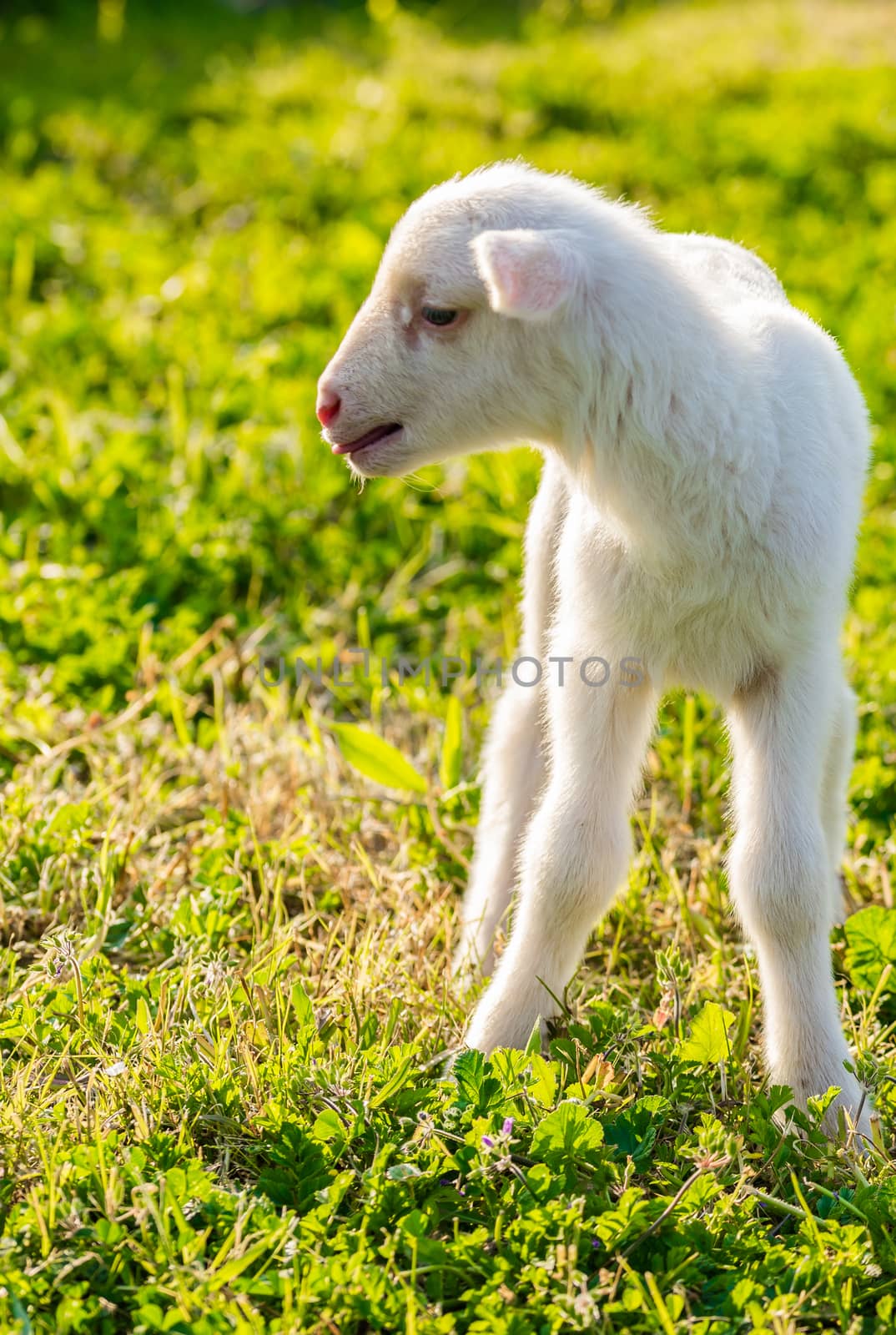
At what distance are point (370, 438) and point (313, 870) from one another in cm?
120

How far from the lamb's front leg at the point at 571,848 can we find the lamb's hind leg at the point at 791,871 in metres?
0.21

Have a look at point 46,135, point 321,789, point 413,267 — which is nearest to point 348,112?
point 46,135

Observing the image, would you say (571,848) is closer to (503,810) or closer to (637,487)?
(503,810)

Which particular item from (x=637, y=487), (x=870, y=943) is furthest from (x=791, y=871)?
(x=637, y=487)

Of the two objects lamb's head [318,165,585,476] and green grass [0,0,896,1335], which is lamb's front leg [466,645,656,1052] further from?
lamb's head [318,165,585,476]

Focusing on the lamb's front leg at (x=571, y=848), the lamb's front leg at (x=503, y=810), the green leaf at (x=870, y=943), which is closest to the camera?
the lamb's front leg at (x=571, y=848)

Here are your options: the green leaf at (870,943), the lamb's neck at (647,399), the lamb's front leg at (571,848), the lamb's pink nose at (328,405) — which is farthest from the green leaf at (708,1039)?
the lamb's pink nose at (328,405)

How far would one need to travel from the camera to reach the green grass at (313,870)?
232 cm

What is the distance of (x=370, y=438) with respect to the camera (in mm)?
2725

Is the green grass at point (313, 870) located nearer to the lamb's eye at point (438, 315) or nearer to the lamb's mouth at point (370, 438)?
the lamb's mouth at point (370, 438)

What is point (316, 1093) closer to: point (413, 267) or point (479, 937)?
point (479, 937)

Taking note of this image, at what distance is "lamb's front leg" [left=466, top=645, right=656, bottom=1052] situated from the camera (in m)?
2.79

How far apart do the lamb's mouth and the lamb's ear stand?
409 mm

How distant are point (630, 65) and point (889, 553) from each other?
5.65 m
